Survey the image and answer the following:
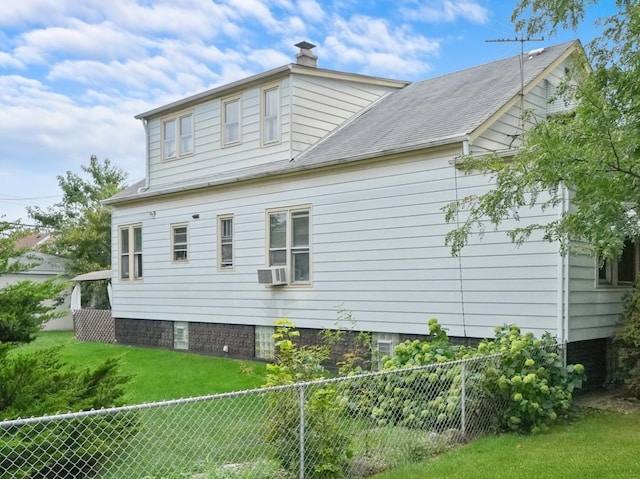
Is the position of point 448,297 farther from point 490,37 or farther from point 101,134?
point 101,134

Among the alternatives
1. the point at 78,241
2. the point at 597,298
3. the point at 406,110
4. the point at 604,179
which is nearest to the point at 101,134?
the point at 78,241

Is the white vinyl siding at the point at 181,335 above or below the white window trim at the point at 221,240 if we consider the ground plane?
below

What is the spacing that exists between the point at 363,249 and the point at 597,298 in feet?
12.3

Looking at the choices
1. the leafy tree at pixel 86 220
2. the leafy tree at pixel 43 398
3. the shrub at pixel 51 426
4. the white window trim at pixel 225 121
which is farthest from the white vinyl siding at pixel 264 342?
the leafy tree at pixel 86 220

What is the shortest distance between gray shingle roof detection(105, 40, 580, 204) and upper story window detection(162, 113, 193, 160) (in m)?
1.04

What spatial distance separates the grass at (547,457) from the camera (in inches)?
196

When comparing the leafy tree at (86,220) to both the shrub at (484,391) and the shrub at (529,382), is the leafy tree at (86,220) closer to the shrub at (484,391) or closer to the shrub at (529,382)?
the shrub at (484,391)

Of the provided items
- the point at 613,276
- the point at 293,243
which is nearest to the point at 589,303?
the point at 613,276

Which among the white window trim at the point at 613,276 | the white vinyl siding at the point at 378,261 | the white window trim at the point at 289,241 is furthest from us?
the white window trim at the point at 289,241

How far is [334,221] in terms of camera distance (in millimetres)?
10750

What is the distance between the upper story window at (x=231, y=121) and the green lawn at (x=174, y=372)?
16.0 feet

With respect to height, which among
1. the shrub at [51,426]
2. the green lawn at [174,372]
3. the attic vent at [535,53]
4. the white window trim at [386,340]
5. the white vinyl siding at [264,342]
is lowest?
the green lawn at [174,372]

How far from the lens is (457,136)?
8.80m

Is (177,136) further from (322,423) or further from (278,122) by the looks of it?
(322,423)
